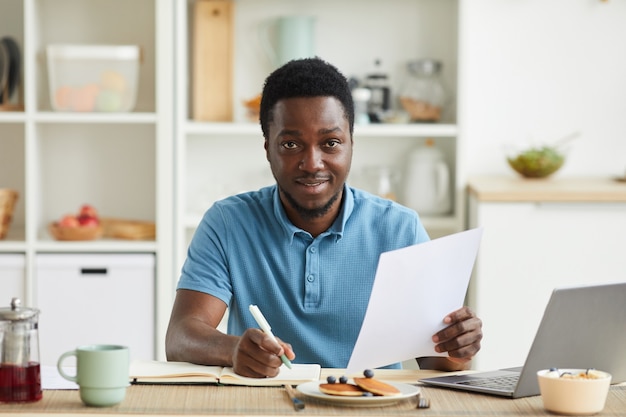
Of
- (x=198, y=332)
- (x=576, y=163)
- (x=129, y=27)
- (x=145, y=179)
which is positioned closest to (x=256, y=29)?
(x=129, y=27)

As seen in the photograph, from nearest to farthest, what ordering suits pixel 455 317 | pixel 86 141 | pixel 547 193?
1. pixel 455 317
2. pixel 547 193
3. pixel 86 141

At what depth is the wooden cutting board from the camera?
3.59m

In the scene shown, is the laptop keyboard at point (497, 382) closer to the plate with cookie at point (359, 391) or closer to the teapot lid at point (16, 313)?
the plate with cookie at point (359, 391)

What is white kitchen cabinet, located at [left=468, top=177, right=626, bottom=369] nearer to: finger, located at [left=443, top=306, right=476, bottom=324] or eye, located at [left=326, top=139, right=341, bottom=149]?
eye, located at [left=326, top=139, right=341, bottom=149]

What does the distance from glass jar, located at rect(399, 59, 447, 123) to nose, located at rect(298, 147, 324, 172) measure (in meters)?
1.69

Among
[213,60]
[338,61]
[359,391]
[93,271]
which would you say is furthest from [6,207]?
[359,391]

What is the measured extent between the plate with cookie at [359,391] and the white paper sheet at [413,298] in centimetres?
7

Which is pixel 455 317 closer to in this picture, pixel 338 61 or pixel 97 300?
pixel 97 300

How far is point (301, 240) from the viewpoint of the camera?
209 centimetres

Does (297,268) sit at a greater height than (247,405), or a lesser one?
greater

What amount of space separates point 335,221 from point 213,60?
165 cm

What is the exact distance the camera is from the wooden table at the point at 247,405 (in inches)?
57.9

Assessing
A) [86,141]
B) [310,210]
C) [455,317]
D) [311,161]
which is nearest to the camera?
[455,317]

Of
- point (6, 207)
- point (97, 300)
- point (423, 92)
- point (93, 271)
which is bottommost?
point (97, 300)
